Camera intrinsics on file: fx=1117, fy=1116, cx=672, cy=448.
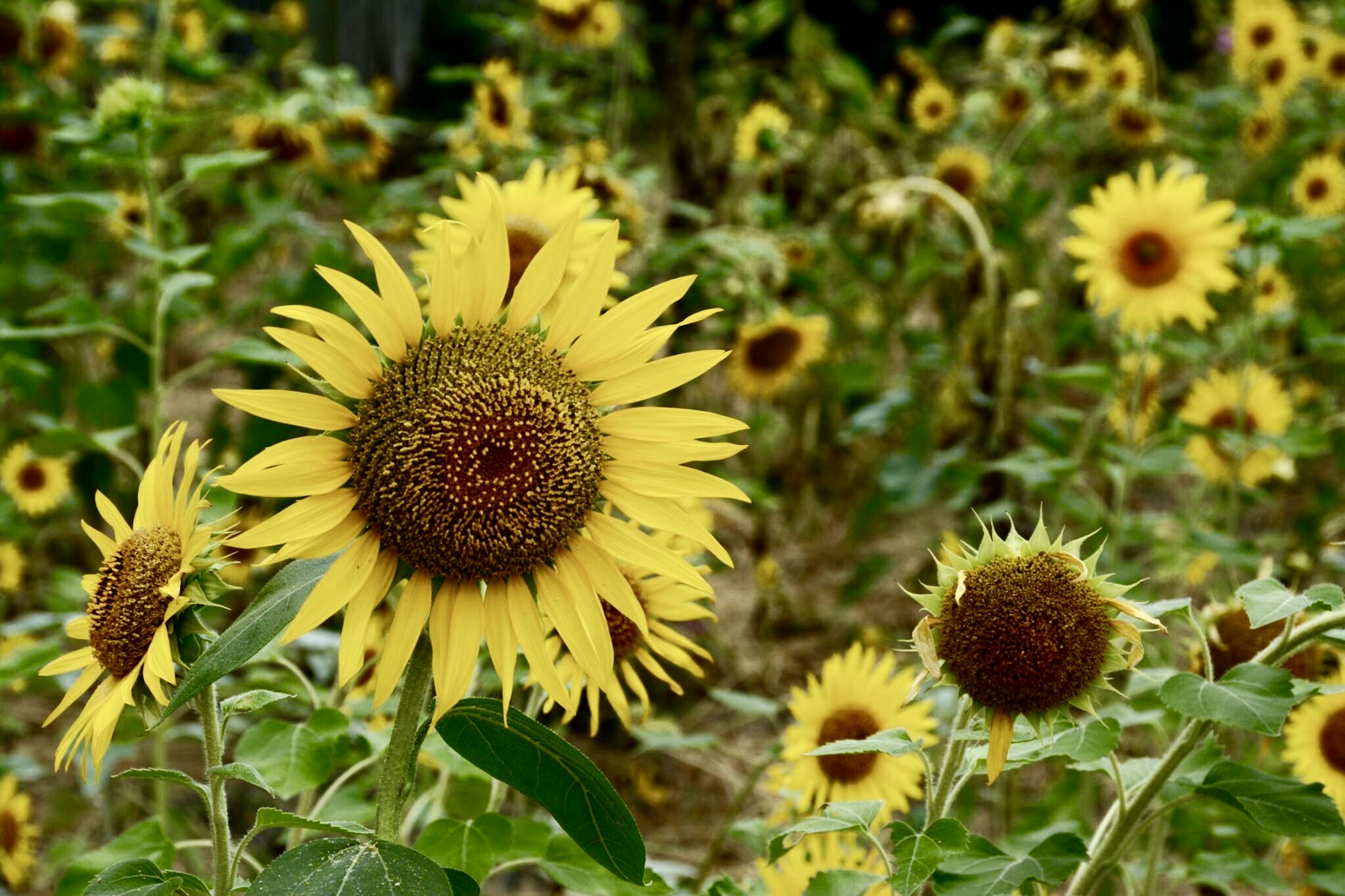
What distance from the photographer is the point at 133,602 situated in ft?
2.72

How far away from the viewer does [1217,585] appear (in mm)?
2838

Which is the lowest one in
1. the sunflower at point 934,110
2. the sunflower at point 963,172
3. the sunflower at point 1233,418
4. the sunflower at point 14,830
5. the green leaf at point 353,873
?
the sunflower at point 14,830

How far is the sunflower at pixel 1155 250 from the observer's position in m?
2.29

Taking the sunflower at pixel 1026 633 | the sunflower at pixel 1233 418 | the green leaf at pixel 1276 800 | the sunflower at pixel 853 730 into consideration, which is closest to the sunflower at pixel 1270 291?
the sunflower at pixel 1233 418

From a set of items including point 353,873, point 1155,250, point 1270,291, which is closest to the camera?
point 353,873

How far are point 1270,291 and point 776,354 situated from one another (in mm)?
1587

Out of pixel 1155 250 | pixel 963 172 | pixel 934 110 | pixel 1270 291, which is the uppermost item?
pixel 934 110

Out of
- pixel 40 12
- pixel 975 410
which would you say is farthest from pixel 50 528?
pixel 975 410

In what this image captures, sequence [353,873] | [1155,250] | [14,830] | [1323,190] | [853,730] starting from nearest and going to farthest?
1. [353,873]
2. [853,730]
3. [14,830]
4. [1155,250]
5. [1323,190]

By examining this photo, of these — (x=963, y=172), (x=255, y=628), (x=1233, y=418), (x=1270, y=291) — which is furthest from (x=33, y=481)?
(x=1270, y=291)

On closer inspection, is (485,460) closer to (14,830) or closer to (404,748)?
(404,748)

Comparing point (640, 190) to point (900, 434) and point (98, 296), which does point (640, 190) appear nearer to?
point (900, 434)

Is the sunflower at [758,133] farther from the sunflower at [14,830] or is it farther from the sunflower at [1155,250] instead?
the sunflower at [14,830]

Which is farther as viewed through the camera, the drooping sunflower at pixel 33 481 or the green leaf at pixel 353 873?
the drooping sunflower at pixel 33 481
